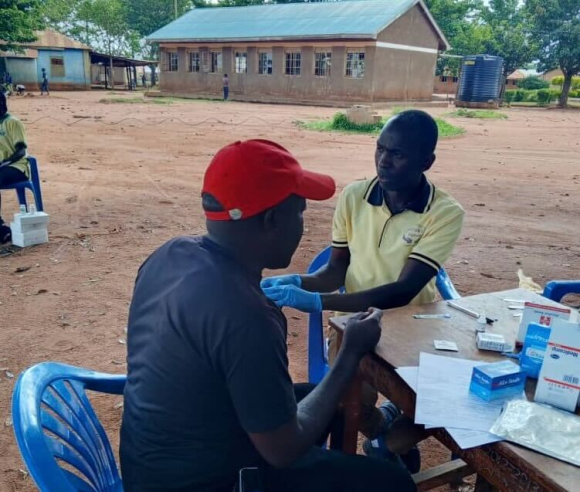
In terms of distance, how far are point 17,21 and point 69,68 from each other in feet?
38.8

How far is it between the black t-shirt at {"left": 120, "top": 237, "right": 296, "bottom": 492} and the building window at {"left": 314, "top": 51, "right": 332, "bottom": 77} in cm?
2637

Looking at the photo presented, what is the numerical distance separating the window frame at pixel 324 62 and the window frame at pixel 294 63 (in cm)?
89

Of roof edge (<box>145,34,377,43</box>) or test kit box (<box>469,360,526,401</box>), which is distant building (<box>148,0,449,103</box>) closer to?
roof edge (<box>145,34,377,43</box>)

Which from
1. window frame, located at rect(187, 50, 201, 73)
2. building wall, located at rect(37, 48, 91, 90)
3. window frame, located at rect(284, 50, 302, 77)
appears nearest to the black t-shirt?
window frame, located at rect(284, 50, 302, 77)

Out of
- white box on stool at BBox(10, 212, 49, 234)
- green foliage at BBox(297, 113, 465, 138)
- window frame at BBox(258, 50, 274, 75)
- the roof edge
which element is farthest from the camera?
window frame at BBox(258, 50, 274, 75)

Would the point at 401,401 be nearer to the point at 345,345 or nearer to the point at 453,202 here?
the point at 345,345

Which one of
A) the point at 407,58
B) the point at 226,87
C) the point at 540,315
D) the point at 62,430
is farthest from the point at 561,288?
the point at 226,87

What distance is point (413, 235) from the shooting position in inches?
92.4

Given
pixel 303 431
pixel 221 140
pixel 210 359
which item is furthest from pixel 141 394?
pixel 221 140

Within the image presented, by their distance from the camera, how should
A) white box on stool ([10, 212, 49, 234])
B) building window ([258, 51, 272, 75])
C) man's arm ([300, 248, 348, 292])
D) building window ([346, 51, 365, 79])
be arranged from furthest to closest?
1. building window ([258, 51, 272, 75])
2. building window ([346, 51, 365, 79])
3. white box on stool ([10, 212, 49, 234])
4. man's arm ([300, 248, 348, 292])

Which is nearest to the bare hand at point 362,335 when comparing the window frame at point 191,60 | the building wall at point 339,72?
the building wall at point 339,72

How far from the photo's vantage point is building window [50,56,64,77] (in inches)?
1318

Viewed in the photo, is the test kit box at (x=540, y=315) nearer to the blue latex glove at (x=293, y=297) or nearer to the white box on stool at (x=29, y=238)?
the blue latex glove at (x=293, y=297)

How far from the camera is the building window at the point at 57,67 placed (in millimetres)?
33469
